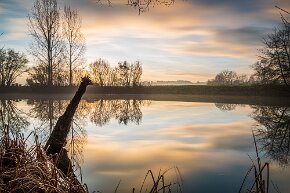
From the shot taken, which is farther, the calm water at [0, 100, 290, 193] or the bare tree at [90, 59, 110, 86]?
the bare tree at [90, 59, 110, 86]

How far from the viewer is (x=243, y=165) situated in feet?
30.5

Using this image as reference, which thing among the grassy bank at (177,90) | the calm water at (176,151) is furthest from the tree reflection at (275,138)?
the grassy bank at (177,90)

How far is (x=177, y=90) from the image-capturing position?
63.4 m

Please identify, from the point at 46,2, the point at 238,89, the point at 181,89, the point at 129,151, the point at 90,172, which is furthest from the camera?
the point at 181,89

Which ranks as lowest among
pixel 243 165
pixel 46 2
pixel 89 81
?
pixel 243 165

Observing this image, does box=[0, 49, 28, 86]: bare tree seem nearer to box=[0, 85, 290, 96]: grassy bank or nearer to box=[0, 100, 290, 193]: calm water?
box=[0, 85, 290, 96]: grassy bank

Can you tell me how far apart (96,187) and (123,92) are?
45.7 metres

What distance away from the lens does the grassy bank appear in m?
42.6

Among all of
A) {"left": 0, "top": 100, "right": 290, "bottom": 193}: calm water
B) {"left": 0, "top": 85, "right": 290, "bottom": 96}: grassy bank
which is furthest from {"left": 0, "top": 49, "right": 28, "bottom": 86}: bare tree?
{"left": 0, "top": 100, "right": 290, "bottom": 193}: calm water

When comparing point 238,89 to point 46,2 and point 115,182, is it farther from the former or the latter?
point 115,182

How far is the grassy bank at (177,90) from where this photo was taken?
4256 cm

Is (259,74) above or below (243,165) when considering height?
above

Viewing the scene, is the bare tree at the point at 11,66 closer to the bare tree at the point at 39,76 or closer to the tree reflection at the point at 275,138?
the bare tree at the point at 39,76

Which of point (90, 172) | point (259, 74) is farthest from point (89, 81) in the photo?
point (259, 74)
